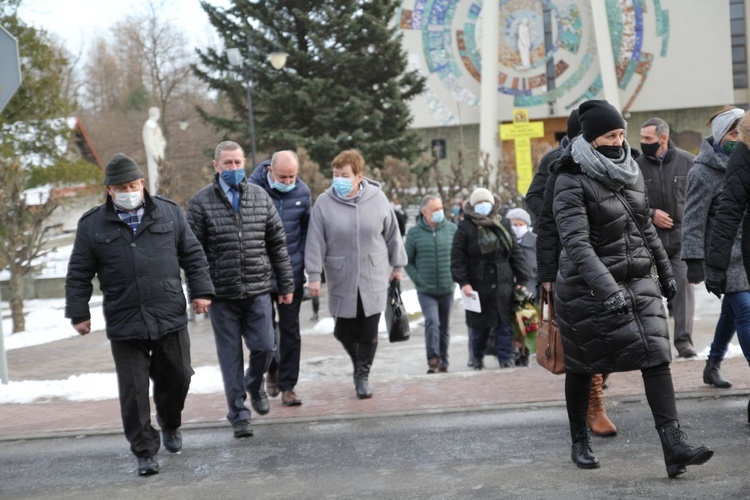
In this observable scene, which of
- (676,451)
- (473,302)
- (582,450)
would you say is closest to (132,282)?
(582,450)

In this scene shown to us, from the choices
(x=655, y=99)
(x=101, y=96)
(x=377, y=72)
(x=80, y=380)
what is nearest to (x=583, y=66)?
(x=655, y=99)

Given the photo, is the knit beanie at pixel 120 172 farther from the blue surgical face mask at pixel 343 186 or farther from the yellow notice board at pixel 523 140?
the yellow notice board at pixel 523 140

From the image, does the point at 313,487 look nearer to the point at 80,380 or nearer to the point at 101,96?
the point at 80,380

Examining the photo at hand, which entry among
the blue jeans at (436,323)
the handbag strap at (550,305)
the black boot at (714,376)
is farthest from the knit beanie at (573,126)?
the blue jeans at (436,323)

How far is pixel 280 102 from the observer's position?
3522 centimetres

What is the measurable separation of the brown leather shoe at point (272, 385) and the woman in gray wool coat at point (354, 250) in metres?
0.77

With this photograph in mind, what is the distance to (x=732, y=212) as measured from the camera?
19.8 ft

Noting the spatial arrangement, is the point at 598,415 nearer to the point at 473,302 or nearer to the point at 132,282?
the point at 132,282

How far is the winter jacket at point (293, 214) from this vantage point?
26.8 ft

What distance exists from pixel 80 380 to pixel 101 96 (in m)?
64.4

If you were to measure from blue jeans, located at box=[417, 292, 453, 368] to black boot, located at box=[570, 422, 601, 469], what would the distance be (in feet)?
15.9

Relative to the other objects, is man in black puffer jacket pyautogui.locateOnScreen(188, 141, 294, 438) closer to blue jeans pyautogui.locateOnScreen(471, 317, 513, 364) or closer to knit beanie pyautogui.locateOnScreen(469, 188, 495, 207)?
knit beanie pyautogui.locateOnScreen(469, 188, 495, 207)

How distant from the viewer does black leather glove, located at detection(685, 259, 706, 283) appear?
22.6 feet

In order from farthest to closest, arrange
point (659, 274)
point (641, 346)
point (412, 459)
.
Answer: point (412, 459) < point (659, 274) < point (641, 346)
